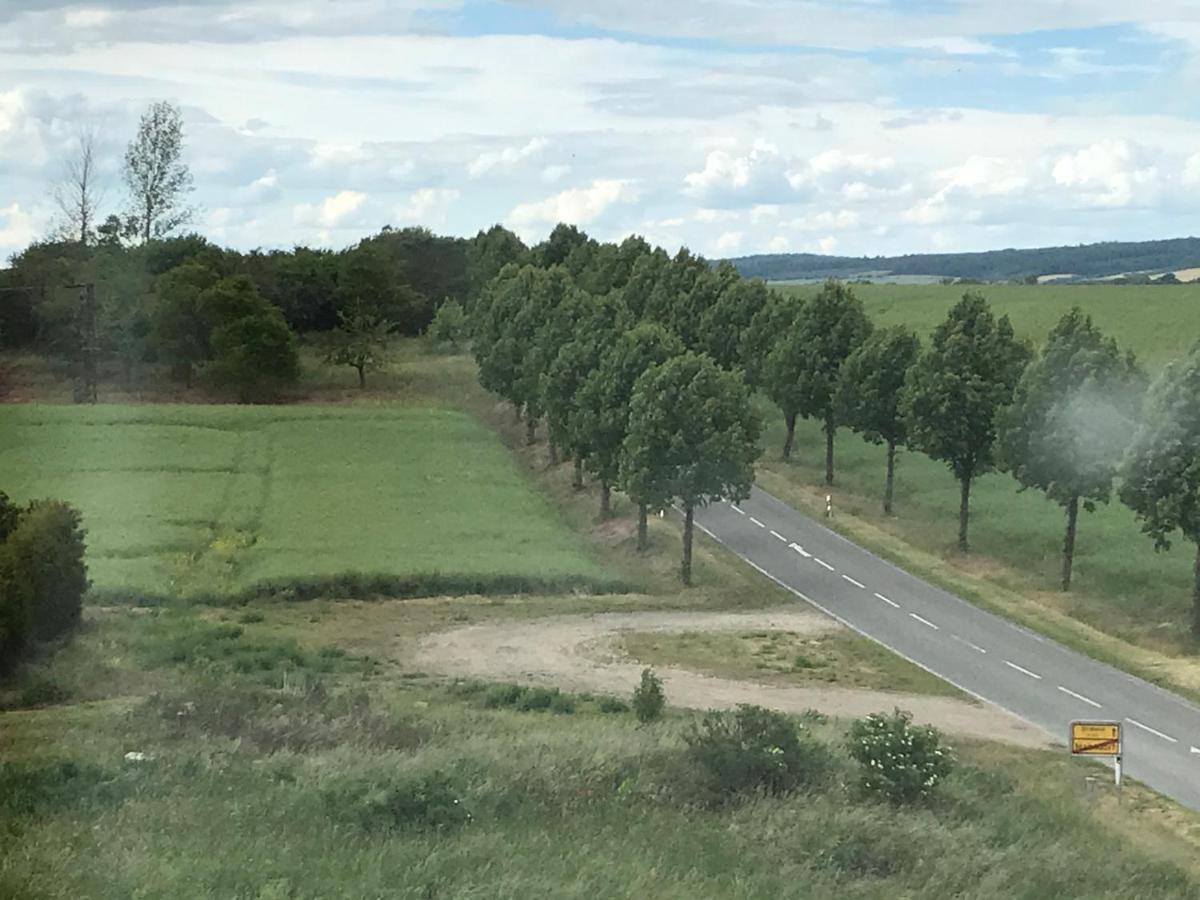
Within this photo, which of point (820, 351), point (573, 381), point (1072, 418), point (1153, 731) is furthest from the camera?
point (820, 351)

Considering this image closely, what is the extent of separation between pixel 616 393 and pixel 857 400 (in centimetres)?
659

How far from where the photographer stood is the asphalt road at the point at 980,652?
13844 mm

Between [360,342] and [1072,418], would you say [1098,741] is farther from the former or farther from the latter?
[360,342]

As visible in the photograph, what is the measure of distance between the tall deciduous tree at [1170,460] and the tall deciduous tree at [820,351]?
1280 centimetres

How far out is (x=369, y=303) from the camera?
44438 mm

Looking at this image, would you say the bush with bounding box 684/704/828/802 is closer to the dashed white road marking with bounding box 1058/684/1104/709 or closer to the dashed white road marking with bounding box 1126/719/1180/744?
the dashed white road marking with bounding box 1126/719/1180/744

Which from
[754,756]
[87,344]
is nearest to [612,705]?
[754,756]

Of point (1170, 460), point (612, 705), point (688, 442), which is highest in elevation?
point (1170, 460)

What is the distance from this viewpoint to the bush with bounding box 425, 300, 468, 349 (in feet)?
162

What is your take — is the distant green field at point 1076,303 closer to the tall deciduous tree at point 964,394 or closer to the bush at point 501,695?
the tall deciduous tree at point 964,394

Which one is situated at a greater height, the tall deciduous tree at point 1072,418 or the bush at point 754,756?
the tall deciduous tree at point 1072,418

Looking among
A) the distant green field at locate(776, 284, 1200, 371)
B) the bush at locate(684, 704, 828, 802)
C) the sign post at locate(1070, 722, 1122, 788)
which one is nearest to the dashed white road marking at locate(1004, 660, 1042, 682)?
the sign post at locate(1070, 722, 1122, 788)

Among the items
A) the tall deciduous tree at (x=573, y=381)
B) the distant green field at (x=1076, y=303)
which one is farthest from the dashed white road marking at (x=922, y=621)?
the distant green field at (x=1076, y=303)

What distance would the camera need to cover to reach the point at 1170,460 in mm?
19234
